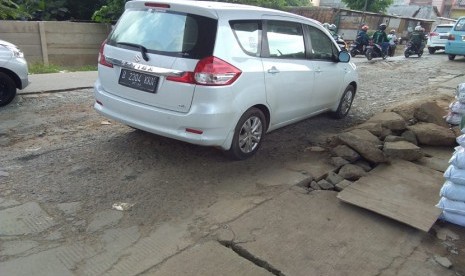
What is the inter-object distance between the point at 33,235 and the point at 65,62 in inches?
447

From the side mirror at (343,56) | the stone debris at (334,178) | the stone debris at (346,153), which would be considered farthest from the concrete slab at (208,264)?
the side mirror at (343,56)

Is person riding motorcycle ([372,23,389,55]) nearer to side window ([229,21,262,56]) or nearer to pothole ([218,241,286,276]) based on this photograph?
side window ([229,21,262,56])

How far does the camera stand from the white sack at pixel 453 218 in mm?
3262

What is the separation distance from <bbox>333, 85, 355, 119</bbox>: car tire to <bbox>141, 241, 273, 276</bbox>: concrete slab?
13.4 ft

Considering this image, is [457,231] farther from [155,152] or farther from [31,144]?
[31,144]

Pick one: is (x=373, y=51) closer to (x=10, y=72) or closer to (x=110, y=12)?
(x=110, y=12)

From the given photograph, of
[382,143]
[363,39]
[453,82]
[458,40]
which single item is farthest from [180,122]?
[458,40]

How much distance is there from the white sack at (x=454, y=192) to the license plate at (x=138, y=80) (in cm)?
282

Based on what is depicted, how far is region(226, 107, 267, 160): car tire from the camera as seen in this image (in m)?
4.05

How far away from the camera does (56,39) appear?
40.8ft

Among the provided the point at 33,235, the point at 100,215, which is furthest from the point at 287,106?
the point at 33,235

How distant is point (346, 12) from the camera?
71.3 ft

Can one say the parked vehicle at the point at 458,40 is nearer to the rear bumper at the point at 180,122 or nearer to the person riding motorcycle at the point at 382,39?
the person riding motorcycle at the point at 382,39

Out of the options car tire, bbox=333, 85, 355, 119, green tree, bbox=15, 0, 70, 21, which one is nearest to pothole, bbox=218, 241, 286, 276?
car tire, bbox=333, 85, 355, 119
